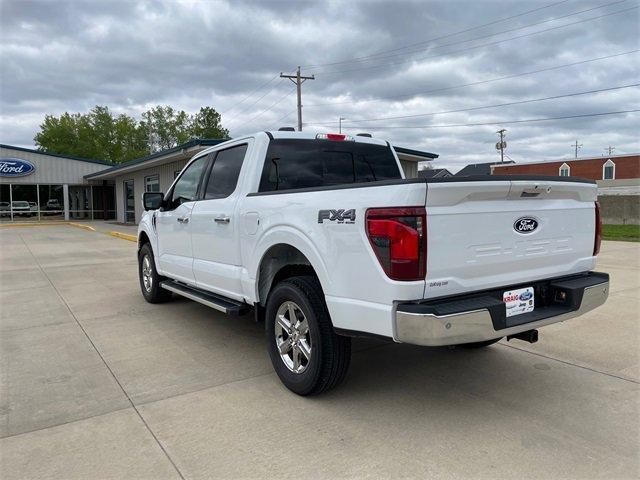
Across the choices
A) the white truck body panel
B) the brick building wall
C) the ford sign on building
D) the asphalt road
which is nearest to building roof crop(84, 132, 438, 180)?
the asphalt road

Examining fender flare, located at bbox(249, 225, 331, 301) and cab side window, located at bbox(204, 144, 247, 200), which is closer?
fender flare, located at bbox(249, 225, 331, 301)

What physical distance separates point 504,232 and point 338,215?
→ 1085 millimetres

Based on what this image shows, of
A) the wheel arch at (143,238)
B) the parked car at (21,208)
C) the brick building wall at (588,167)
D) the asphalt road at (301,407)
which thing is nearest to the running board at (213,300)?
the asphalt road at (301,407)

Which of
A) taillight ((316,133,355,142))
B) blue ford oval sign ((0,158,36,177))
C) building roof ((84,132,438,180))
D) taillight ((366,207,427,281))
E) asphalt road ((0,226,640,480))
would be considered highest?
blue ford oval sign ((0,158,36,177))

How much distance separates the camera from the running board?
448 centimetres

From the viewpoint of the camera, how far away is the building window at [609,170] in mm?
51625

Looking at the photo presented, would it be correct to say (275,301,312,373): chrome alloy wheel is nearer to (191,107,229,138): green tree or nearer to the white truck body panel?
the white truck body panel

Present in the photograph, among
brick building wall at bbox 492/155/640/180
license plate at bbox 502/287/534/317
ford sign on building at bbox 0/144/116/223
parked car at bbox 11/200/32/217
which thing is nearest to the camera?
license plate at bbox 502/287/534/317

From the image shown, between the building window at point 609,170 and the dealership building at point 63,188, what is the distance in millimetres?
47246

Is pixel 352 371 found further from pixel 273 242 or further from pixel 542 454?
pixel 542 454

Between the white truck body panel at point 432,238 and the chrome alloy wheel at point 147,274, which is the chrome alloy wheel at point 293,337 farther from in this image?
the chrome alloy wheel at point 147,274

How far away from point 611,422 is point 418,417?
50.7 inches

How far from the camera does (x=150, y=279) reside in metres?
6.98

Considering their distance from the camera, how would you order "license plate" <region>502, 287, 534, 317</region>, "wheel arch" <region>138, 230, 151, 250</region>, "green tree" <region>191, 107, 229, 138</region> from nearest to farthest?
"license plate" <region>502, 287, 534, 317</region> → "wheel arch" <region>138, 230, 151, 250</region> → "green tree" <region>191, 107, 229, 138</region>
